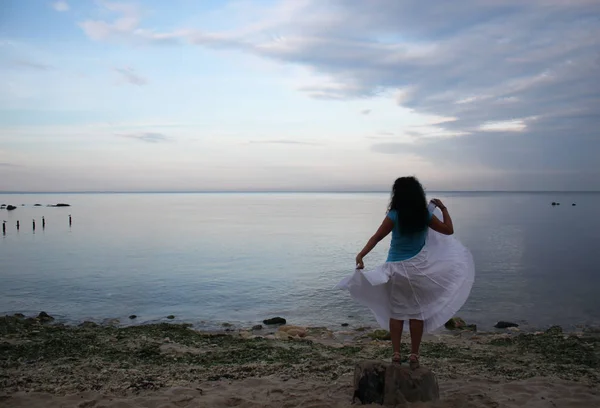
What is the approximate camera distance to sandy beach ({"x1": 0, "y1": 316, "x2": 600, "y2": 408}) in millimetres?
6742

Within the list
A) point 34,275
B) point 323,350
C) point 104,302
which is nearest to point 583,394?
point 323,350

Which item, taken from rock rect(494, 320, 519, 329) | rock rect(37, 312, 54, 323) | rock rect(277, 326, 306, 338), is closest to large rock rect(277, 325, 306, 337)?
rock rect(277, 326, 306, 338)

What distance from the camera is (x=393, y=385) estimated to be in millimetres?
6246

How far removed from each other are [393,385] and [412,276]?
147 cm

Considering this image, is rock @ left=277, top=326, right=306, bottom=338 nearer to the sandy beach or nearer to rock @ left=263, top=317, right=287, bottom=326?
the sandy beach

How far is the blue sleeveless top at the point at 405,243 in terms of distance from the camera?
6414 mm

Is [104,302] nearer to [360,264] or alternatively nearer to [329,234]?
[360,264]

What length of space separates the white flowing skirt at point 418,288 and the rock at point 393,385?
0.60 m

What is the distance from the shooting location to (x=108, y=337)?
39.9ft

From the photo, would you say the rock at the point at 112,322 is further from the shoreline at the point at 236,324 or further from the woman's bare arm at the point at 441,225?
the woman's bare arm at the point at 441,225

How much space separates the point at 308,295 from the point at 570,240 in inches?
1320

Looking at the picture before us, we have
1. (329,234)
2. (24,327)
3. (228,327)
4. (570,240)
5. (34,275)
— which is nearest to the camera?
(24,327)

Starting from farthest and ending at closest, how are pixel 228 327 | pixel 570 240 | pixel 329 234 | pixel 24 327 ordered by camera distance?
pixel 329 234 < pixel 570 240 < pixel 228 327 < pixel 24 327

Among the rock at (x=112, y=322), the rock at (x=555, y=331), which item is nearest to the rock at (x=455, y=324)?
the rock at (x=555, y=331)
